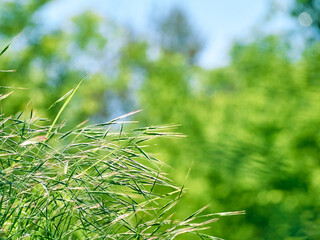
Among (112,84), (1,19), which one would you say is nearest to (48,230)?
(1,19)

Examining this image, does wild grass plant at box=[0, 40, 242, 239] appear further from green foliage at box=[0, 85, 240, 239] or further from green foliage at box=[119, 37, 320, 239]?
green foliage at box=[119, 37, 320, 239]

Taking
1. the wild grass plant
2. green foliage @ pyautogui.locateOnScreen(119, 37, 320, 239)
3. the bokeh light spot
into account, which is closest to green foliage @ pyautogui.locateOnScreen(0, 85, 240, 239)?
the wild grass plant

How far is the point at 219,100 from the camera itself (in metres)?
14.8

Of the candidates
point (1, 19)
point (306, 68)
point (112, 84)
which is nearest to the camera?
point (306, 68)

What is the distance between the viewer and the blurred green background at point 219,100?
9.22 feet

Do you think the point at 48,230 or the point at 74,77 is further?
the point at 74,77

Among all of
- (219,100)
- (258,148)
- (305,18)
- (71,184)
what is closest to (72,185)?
(71,184)

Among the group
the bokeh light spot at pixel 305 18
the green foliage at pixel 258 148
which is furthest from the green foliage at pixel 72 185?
the bokeh light spot at pixel 305 18

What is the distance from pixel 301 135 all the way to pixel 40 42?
1063 centimetres

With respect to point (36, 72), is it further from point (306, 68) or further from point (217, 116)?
point (306, 68)

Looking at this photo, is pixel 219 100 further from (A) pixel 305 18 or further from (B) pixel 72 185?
(B) pixel 72 185

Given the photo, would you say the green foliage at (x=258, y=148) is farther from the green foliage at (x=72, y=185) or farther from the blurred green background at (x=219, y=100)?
the green foliage at (x=72, y=185)

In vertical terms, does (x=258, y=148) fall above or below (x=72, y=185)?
below

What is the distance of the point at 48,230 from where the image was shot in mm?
1774
